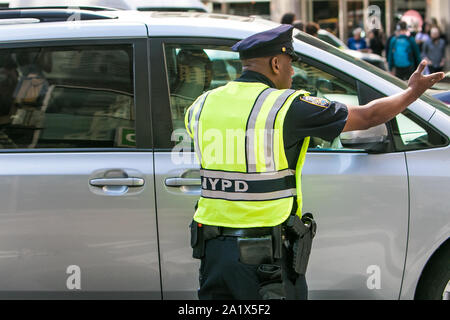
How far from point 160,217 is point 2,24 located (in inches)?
51.9

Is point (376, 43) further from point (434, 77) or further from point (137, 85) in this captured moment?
point (434, 77)

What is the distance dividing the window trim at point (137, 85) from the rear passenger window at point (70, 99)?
0.02 meters

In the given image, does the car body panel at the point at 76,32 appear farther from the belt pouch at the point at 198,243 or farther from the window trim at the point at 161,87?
the belt pouch at the point at 198,243

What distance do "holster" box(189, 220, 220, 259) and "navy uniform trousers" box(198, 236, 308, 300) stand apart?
0.02 meters

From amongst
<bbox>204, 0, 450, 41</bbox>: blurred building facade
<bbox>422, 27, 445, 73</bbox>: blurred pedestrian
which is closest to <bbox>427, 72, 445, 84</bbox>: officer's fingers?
<bbox>422, 27, 445, 73</bbox>: blurred pedestrian

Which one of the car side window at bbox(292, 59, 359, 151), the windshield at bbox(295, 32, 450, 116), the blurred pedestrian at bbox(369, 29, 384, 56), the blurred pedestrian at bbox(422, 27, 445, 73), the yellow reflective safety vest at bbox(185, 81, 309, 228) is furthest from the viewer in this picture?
the blurred pedestrian at bbox(369, 29, 384, 56)

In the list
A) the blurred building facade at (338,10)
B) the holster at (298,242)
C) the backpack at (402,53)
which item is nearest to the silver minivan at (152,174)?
the holster at (298,242)

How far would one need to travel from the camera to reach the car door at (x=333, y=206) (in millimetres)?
3236

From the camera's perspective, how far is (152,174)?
128 inches

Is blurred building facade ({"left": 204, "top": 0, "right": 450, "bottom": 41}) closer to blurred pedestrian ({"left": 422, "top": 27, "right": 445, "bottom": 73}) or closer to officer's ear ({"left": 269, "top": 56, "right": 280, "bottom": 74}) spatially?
blurred pedestrian ({"left": 422, "top": 27, "right": 445, "bottom": 73})

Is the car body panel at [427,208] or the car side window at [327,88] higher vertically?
the car side window at [327,88]

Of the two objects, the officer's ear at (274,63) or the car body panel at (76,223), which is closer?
the officer's ear at (274,63)

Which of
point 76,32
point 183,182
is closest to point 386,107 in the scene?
point 183,182

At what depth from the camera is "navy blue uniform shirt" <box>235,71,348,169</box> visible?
2555 mm
